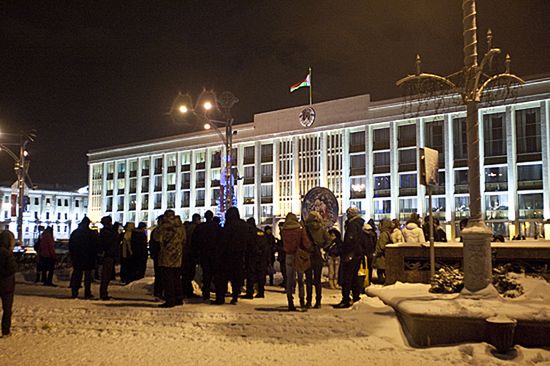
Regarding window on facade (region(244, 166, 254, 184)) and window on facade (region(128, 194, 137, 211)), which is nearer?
window on facade (region(244, 166, 254, 184))

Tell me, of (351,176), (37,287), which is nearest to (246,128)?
(351,176)

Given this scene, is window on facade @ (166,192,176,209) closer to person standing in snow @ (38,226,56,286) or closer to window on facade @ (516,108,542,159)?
window on facade @ (516,108,542,159)

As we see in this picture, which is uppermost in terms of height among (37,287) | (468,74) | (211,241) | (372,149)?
(372,149)

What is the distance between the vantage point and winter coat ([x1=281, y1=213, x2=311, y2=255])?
33.1 feet

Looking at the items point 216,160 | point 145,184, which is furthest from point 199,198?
point 145,184

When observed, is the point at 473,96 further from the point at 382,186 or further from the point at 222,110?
the point at 382,186

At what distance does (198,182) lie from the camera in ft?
230

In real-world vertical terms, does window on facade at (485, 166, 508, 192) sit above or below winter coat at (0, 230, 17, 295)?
above

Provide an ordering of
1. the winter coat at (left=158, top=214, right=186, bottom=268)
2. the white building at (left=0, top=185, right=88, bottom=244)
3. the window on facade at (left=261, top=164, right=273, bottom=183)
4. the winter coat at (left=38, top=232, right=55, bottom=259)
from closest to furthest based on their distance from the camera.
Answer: the winter coat at (left=158, top=214, right=186, bottom=268), the winter coat at (left=38, top=232, right=55, bottom=259), the window on facade at (left=261, top=164, right=273, bottom=183), the white building at (left=0, top=185, right=88, bottom=244)

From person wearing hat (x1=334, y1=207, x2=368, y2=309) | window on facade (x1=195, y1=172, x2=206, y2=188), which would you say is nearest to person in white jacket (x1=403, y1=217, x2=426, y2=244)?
person wearing hat (x1=334, y1=207, x2=368, y2=309)

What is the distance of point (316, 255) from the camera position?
34.4 feet

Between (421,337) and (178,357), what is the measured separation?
309 centimetres

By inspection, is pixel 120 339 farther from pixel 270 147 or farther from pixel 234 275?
pixel 270 147

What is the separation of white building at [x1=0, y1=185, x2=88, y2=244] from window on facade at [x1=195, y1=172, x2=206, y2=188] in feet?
129
